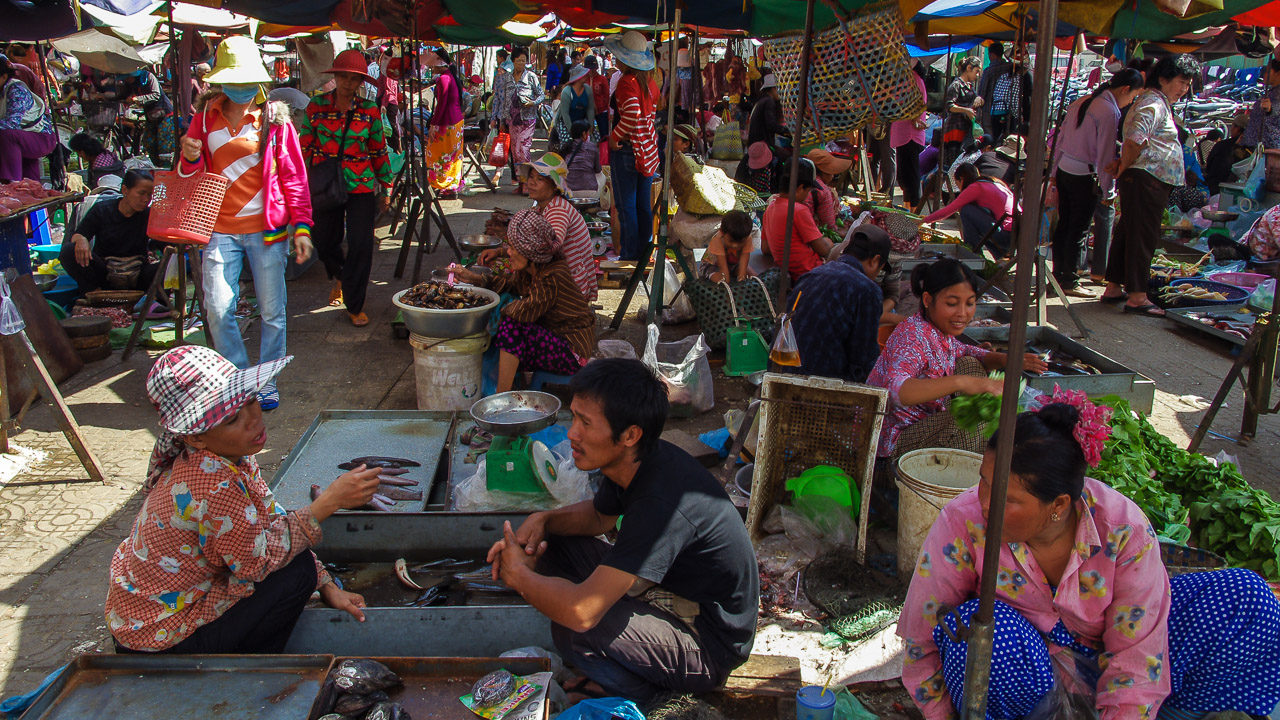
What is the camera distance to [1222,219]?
966cm

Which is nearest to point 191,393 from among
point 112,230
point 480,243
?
point 480,243

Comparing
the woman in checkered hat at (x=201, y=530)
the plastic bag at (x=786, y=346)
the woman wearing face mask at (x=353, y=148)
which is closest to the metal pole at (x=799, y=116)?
the plastic bag at (x=786, y=346)

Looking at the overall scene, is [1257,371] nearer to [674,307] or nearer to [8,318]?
[674,307]

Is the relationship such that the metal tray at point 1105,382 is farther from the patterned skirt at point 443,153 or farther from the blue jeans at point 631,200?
the patterned skirt at point 443,153

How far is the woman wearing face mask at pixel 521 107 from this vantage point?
12836mm

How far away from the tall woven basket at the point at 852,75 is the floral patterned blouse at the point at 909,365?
1155 millimetres

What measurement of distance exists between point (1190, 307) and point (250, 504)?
7.56 metres

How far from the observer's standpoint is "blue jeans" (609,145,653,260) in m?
7.64

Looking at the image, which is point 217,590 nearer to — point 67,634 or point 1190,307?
point 67,634

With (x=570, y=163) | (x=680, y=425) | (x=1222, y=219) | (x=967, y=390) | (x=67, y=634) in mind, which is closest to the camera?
(x=67, y=634)

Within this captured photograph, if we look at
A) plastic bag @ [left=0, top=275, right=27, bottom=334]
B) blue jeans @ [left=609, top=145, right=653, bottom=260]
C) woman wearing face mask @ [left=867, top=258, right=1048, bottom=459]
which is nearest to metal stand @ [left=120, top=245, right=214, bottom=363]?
plastic bag @ [left=0, top=275, right=27, bottom=334]

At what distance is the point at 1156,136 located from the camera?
23.0 feet

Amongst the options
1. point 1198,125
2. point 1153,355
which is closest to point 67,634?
point 1153,355

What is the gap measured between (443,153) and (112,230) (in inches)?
225
